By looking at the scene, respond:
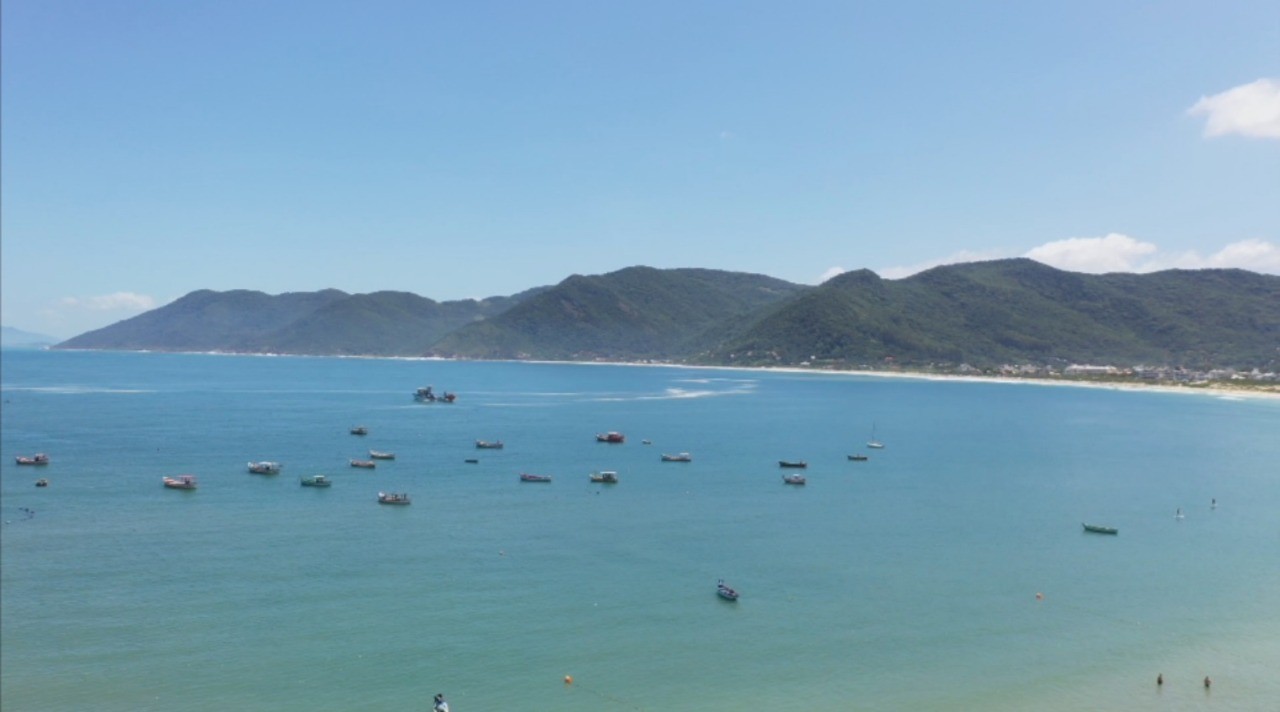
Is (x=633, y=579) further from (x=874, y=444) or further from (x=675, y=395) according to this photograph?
(x=675, y=395)

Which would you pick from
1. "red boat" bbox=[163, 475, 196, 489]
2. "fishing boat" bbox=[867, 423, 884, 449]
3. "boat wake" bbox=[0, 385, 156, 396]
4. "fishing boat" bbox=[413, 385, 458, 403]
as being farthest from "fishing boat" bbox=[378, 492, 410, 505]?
"boat wake" bbox=[0, 385, 156, 396]

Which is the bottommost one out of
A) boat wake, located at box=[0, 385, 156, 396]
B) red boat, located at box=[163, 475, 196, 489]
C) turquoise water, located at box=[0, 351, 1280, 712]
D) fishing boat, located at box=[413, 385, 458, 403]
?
turquoise water, located at box=[0, 351, 1280, 712]

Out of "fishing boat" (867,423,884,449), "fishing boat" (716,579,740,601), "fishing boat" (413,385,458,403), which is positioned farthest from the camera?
"fishing boat" (413,385,458,403)

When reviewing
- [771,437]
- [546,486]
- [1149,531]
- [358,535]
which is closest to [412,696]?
[358,535]

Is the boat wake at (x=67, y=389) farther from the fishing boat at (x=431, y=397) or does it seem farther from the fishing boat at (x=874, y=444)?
the fishing boat at (x=874, y=444)

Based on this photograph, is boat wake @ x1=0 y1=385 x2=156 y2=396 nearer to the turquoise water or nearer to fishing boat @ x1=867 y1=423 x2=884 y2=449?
the turquoise water

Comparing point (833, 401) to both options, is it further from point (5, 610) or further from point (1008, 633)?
point (5, 610)

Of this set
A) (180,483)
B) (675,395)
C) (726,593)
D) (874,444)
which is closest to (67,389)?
(675,395)

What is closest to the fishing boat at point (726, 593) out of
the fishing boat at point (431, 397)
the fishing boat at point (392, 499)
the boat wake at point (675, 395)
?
the fishing boat at point (392, 499)

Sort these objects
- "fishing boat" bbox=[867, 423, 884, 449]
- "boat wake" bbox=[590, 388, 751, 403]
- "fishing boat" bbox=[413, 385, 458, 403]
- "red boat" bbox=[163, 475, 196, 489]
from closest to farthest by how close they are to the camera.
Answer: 1. "red boat" bbox=[163, 475, 196, 489]
2. "fishing boat" bbox=[867, 423, 884, 449]
3. "fishing boat" bbox=[413, 385, 458, 403]
4. "boat wake" bbox=[590, 388, 751, 403]
